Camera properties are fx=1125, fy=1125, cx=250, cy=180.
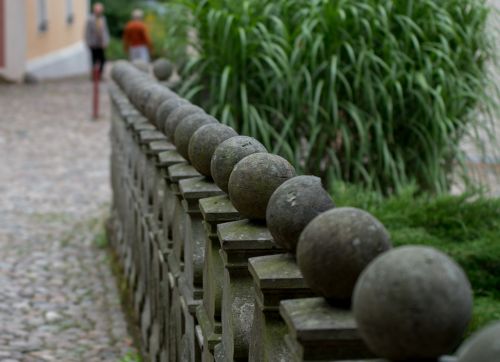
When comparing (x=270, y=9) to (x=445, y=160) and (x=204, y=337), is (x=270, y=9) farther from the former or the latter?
(x=204, y=337)

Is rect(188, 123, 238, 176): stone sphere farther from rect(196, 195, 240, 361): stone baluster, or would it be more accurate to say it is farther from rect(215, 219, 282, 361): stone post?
rect(215, 219, 282, 361): stone post

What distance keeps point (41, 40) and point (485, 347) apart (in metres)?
25.0

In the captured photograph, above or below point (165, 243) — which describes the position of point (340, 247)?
above

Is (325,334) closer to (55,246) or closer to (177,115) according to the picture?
(177,115)

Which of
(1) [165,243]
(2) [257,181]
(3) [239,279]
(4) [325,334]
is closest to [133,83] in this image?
(1) [165,243]

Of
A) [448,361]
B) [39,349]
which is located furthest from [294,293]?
[39,349]

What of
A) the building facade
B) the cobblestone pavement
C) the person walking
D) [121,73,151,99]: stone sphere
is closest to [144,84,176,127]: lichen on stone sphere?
[121,73,151,99]: stone sphere

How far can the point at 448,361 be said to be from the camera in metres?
1.46

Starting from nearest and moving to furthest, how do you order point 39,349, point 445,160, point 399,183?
point 39,349
point 399,183
point 445,160

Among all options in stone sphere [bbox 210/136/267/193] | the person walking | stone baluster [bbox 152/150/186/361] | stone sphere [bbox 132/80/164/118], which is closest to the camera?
stone sphere [bbox 210/136/267/193]

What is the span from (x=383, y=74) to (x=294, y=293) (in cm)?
487

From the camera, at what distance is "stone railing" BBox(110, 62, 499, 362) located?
146 centimetres

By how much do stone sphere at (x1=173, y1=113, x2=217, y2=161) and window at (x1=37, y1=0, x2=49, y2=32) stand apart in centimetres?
2200

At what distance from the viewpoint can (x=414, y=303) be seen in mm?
1427
